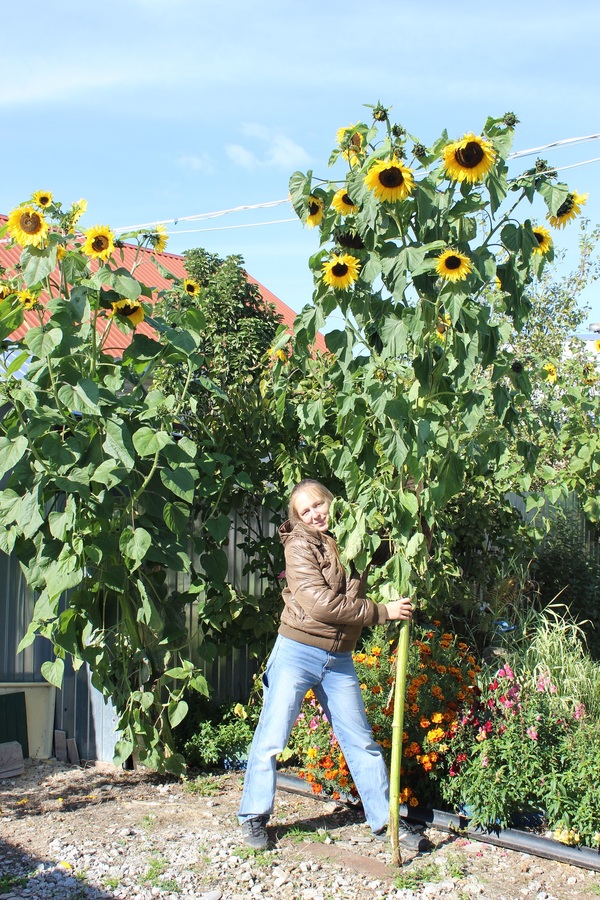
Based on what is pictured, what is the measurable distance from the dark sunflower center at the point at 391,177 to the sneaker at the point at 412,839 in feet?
8.40

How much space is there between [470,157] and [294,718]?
2.32 metres

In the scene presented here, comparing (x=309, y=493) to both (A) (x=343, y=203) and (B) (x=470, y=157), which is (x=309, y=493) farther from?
(B) (x=470, y=157)

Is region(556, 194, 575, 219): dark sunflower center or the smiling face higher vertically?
region(556, 194, 575, 219): dark sunflower center

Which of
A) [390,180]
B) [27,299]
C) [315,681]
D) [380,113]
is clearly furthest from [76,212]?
[315,681]

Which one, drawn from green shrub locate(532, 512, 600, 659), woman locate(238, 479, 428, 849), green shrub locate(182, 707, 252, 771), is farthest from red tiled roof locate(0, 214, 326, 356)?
woman locate(238, 479, 428, 849)

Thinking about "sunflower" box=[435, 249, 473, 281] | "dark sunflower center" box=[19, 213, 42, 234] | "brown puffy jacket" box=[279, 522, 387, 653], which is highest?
"dark sunflower center" box=[19, 213, 42, 234]

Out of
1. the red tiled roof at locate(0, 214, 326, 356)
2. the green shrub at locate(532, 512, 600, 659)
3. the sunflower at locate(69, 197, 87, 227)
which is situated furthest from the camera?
the red tiled roof at locate(0, 214, 326, 356)

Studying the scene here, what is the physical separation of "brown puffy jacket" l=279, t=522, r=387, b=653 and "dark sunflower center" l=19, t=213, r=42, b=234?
1.72 m

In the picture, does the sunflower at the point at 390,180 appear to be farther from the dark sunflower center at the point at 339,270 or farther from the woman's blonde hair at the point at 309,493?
the woman's blonde hair at the point at 309,493

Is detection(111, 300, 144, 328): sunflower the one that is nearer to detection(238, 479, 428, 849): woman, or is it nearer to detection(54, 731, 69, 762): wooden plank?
detection(238, 479, 428, 849): woman

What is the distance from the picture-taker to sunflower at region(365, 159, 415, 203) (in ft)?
10.7

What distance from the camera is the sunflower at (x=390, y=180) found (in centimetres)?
325

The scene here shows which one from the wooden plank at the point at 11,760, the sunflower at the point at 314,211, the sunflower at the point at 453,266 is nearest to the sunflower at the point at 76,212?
the sunflower at the point at 314,211

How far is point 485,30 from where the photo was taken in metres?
5.15
